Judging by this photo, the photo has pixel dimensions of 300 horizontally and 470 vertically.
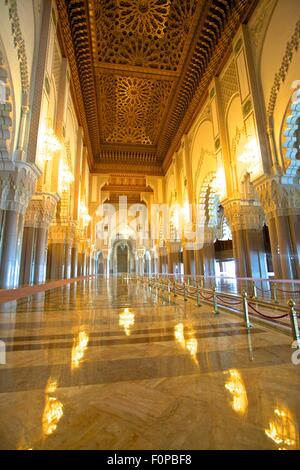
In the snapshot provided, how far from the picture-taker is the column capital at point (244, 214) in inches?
301

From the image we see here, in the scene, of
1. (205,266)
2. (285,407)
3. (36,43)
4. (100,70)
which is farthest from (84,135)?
(285,407)

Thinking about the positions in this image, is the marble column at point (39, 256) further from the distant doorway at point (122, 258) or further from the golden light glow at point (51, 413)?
the distant doorway at point (122, 258)

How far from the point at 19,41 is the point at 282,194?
7090 millimetres

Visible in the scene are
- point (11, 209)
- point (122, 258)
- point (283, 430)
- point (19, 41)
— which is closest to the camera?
point (283, 430)

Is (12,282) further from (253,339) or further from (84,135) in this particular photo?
(84,135)

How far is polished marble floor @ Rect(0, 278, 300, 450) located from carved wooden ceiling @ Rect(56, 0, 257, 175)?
912 cm

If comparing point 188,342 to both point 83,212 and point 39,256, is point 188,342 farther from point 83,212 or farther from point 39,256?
point 83,212

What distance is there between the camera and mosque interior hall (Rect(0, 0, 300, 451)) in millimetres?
1035

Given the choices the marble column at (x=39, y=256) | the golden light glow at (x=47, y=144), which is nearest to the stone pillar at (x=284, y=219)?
the golden light glow at (x=47, y=144)

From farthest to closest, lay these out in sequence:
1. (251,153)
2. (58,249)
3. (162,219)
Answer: (162,219), (58,249), (251,153)

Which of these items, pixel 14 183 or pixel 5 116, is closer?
pixel 5 116

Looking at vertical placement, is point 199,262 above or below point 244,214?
below

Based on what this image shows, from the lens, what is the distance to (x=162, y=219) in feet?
57.6

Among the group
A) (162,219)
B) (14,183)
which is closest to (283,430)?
(14,183)
